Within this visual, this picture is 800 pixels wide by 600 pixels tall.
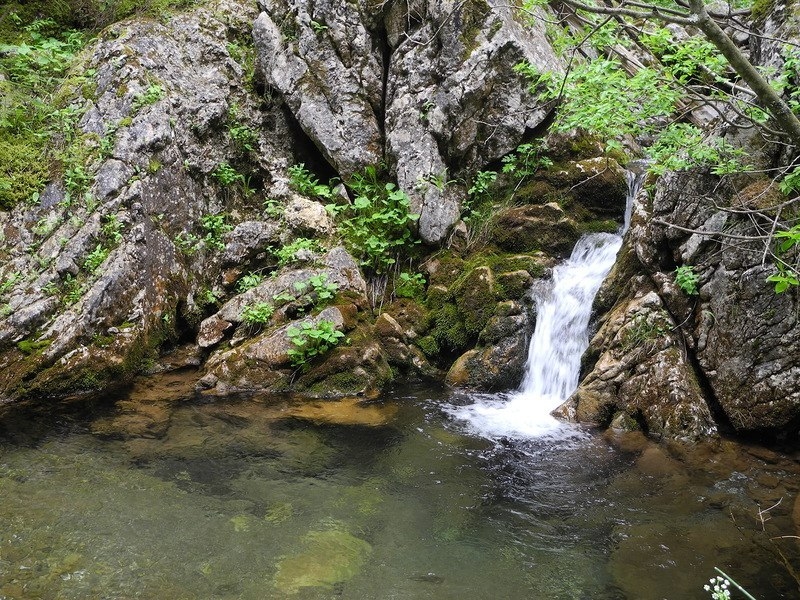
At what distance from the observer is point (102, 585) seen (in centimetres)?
354

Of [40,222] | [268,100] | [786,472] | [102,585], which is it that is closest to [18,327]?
[40,222]

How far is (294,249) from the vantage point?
8.81 m

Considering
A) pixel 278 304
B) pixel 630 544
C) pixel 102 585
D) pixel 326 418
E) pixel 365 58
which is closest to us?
pixel 102 585

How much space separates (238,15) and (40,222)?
612 centimetres

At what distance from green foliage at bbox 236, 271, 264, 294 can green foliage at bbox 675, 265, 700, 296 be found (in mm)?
6201

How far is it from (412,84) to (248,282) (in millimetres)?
4591

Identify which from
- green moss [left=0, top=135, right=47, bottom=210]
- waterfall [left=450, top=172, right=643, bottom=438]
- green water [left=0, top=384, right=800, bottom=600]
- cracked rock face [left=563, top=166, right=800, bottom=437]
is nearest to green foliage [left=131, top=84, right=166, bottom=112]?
green moss [left=0, top=135, right=47, bottom=210]

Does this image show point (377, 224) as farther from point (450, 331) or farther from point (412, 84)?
point (412, 84)

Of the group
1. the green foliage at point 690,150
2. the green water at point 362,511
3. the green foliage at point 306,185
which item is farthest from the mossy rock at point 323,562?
the green foliage at point 306,185

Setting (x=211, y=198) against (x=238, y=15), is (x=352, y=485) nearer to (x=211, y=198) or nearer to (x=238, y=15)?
(x=211, y=198)

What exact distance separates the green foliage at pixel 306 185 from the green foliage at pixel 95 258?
353 cm

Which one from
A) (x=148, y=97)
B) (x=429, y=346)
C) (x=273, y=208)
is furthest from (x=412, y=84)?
(x=429, y=346)

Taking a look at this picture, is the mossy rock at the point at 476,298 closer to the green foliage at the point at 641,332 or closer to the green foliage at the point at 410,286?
the green foliage at the point at 410,286

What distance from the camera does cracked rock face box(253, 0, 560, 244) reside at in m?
9.09
